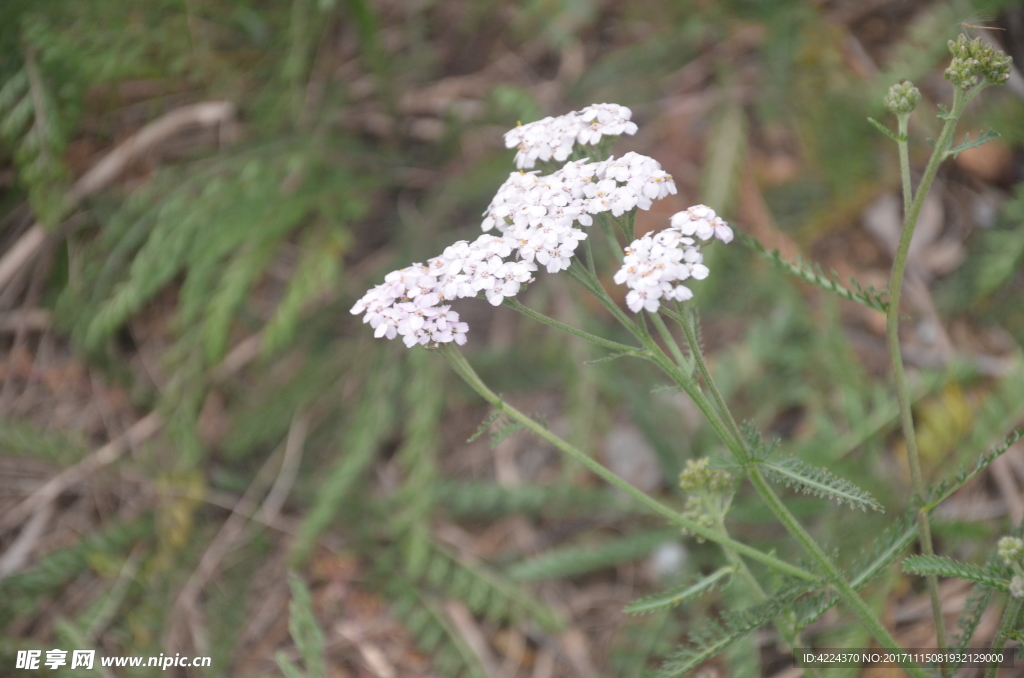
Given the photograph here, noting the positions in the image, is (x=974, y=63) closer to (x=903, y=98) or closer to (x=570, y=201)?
(x=903, y=98)

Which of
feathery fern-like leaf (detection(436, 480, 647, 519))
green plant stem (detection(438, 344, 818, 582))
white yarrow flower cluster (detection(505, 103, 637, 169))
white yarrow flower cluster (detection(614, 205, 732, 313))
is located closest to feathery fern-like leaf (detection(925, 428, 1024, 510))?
green plant stem (detection(438, 344, 818, 582))

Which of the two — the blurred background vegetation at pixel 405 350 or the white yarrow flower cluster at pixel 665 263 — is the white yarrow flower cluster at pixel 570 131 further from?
the blurred background vegetation at pixel 405 350

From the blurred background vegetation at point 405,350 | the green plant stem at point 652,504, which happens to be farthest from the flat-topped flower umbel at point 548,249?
the blurred background vegetation at point 405,350

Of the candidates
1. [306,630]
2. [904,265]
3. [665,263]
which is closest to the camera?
[665,263]

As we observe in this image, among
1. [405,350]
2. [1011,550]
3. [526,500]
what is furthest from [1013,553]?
[405,350]

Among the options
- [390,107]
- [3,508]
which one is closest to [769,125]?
[390,107]
